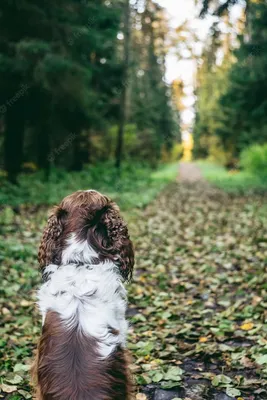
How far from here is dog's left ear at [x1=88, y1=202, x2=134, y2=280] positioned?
3.34m

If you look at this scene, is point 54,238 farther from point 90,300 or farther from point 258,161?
point 258,161

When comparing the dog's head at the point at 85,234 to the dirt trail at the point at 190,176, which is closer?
the dog's head at the point at 85,234

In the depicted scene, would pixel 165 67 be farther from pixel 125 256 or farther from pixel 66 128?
pixel 125 256

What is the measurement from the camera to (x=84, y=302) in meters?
3.07

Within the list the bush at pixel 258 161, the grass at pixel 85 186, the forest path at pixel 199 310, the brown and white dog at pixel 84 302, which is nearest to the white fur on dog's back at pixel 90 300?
the brown and white dog at pixel 84 302

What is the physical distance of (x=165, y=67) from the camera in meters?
49.0

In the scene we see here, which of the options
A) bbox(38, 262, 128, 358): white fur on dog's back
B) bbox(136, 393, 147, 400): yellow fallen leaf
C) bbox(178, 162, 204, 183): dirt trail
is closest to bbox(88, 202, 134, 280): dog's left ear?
bbox(38, 262, 128, 358): white fur on dog's back

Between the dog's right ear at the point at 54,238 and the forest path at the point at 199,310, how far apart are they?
164 cm

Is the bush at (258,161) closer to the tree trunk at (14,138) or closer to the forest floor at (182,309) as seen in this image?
the forest floor at (182,309)

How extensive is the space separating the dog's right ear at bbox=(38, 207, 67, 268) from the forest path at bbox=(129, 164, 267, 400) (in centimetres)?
164

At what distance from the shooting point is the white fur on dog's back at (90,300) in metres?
2.96

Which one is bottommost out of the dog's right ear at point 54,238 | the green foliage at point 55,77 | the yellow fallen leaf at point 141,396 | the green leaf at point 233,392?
the yellow fallen leaf at point 141,396

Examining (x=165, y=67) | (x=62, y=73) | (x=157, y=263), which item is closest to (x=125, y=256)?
(x=157, y=263)

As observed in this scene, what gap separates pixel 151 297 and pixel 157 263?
71.8 inches
